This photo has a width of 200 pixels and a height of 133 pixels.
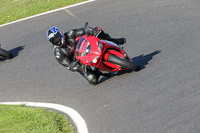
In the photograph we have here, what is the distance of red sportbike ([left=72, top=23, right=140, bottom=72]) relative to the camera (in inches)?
315

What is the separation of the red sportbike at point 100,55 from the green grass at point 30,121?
1.31 m

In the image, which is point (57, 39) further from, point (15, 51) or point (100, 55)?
point (15, 51)

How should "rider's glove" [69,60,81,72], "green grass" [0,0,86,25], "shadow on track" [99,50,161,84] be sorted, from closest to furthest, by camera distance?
"rider's glove" [69,60,81,72]
"shadow on track" [99,50,161,84]
"green grass" [0,0,86,25]

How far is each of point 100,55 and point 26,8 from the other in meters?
9.74

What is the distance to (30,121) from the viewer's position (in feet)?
25.9

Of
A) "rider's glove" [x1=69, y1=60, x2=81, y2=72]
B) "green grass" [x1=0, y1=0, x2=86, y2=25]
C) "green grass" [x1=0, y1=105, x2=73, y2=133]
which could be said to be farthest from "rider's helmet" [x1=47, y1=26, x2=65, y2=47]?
"green grass" [x1=0, y1=0, x2=86, y2=25]

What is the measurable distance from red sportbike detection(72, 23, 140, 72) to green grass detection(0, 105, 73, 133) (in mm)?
1309

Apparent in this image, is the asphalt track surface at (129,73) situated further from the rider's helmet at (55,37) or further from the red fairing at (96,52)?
the rider's helmet at (55,37)

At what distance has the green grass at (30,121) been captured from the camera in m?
7.27

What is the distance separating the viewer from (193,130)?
5664mm

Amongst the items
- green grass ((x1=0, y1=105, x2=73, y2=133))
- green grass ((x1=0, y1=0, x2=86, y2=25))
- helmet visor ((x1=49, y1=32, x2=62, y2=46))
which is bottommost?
green grass ((x1=0, y1=105, x2=73, y2=133))

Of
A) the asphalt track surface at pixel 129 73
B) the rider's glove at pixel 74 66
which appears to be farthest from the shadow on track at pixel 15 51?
the rider's glove at pixel 74 66

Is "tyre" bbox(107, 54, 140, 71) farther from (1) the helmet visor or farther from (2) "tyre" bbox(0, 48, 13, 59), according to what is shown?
(2) "tyre" bbox(0, 48, 13, 59)

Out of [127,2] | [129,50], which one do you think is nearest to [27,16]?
[127,2]
